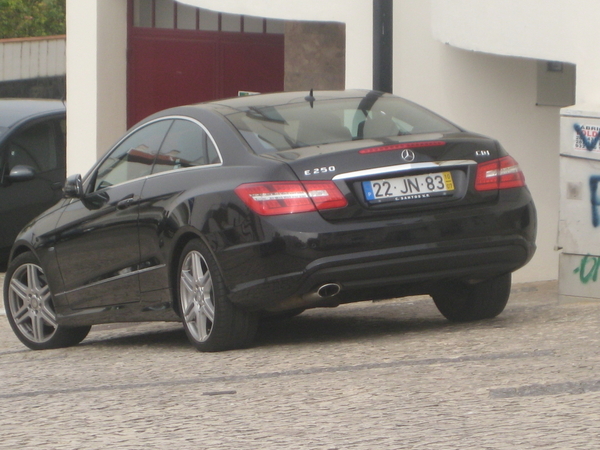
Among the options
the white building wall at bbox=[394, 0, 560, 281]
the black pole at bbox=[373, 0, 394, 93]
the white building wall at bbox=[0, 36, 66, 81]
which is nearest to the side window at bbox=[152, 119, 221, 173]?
the black pole at bbox=[373, 0, 394, 93]

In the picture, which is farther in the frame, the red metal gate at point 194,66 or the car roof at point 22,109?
the red metal gate at point 194,66

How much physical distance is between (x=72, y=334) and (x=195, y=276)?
2008 mm

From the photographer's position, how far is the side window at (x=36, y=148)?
14164mm

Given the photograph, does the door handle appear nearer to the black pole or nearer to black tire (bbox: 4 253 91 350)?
black tire (bbox: 4 253 91 350)

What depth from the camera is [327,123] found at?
282 inches

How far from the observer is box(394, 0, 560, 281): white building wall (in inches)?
444

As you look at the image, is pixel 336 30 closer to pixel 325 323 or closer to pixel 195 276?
pixel 325 323

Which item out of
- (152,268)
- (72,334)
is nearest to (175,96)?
(72,334)

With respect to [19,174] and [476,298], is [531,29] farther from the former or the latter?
[19,174]

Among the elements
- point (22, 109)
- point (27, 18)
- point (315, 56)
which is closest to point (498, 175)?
point (315, 56)

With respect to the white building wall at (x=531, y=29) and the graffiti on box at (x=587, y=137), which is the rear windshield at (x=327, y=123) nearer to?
the graffiti on box at (x=587, y=137)

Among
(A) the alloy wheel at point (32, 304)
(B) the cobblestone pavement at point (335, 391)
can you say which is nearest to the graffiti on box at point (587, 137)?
(B) the cobblestone pavement at point (335, 391)

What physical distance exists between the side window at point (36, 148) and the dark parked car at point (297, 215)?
643 centimetres

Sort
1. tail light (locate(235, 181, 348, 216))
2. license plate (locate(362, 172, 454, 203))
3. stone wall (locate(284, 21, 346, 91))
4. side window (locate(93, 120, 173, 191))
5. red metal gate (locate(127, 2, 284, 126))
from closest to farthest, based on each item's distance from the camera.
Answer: tail light (locate(235, 181, 348, 216)) → license plate (locate(362, 172, 454, 203)) → side window (locate(93, 120, 173, 191)) → stone wall (locate(284, 21, 346, 91)) → red metal gate (locate(127, 2, 284, 126))
